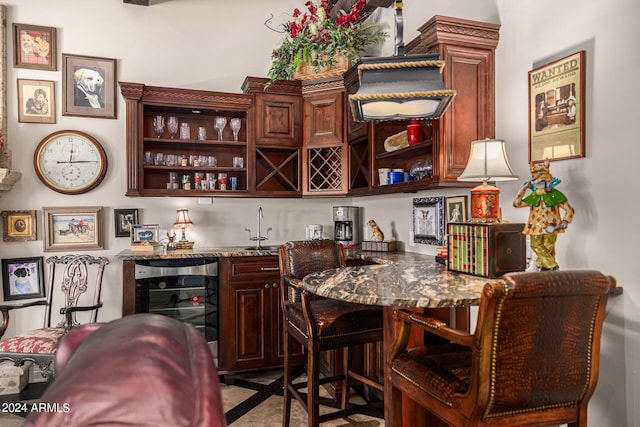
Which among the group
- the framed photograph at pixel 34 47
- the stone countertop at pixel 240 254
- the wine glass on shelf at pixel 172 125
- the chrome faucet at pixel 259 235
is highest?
the framed photograph at pixel 34 47

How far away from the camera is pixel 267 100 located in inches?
146

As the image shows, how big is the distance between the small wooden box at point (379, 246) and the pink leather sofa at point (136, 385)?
9.70 ft

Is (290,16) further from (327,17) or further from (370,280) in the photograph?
(370,280)

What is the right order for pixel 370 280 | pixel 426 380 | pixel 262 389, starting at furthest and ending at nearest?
pixel 262 389
pixel 370 280
pixel 426 380

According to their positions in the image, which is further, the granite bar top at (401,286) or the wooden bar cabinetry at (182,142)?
the wooden bar cabinetry at (182,142)

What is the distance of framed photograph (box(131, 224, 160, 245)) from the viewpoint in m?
3.34

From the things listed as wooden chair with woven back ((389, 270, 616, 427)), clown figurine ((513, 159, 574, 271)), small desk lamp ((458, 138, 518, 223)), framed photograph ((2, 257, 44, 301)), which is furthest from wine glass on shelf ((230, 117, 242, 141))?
wooden chair with woven back ((389, 270, 616, 427))

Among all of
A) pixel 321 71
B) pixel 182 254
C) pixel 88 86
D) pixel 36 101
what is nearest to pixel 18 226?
pixel 36 101

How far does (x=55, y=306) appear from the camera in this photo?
11.5 feet

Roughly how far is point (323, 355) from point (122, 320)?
2.89 metres

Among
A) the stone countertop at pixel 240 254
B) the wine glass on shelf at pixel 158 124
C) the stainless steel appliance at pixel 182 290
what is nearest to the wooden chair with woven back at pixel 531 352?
the stone countertop at pixel 240 254

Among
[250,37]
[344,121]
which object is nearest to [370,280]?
[344,121]

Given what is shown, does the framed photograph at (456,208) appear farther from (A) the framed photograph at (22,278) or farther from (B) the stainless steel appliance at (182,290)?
(A) the framed photograph at (22,278)

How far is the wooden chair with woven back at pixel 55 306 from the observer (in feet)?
8.50
